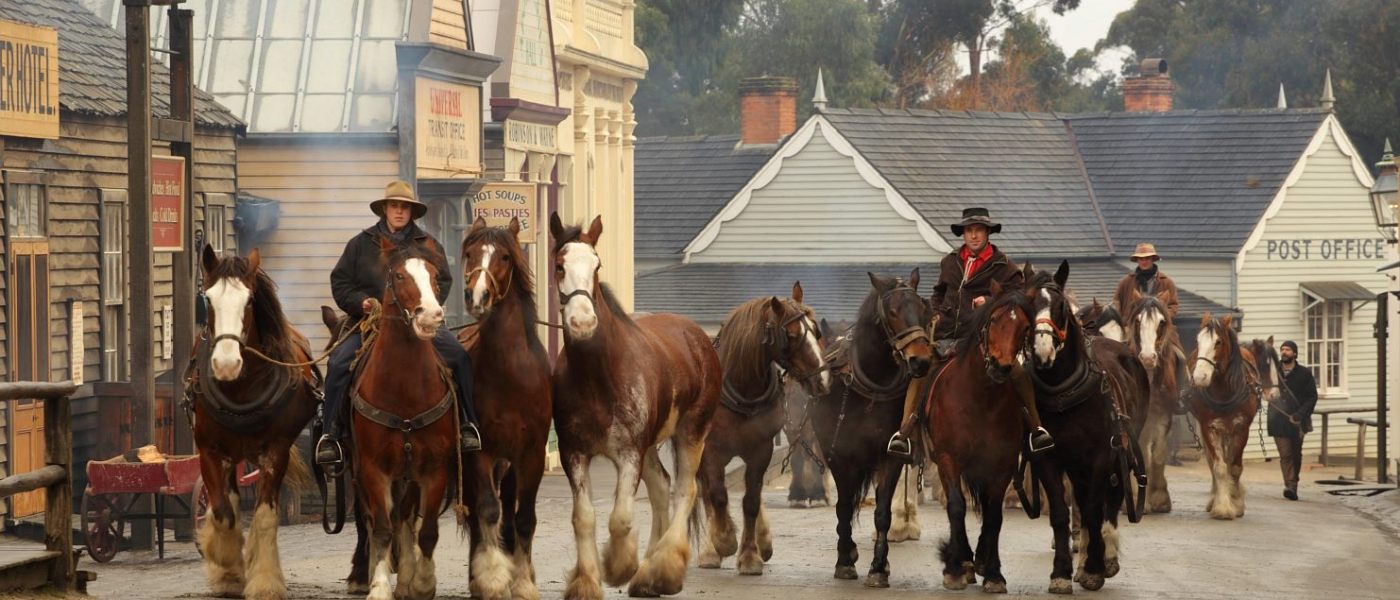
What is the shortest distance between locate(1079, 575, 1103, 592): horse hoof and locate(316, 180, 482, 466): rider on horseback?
4.24 m

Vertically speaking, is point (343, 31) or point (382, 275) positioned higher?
point (343, 31)

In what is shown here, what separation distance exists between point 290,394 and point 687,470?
8.62 ft

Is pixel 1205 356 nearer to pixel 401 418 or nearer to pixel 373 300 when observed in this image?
pixel 373 300

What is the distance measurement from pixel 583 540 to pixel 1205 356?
36.0 ft

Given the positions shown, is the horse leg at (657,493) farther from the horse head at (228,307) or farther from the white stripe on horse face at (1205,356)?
the white stripe on horse face at (1205,356)

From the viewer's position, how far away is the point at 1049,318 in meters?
13.2

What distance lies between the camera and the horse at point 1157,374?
1981 cm

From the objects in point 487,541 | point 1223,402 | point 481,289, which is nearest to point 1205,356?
point 1223,402

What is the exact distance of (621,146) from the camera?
35.8m

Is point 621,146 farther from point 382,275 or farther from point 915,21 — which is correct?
point 915,21

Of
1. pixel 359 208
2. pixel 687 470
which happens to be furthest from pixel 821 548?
pixel 359 208

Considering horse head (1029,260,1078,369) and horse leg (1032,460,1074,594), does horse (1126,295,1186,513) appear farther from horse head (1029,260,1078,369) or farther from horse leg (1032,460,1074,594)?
horse head (1029,260,1078,369)

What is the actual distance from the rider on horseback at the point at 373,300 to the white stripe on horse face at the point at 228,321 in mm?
553

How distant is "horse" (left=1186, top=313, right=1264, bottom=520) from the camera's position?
2177 cm
